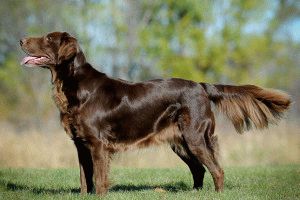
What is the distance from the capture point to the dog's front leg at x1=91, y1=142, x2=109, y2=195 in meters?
6.70

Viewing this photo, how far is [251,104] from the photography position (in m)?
7.71

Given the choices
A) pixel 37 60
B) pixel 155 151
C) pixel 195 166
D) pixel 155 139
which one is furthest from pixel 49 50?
pixel 155 151

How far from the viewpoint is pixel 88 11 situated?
73.6ft

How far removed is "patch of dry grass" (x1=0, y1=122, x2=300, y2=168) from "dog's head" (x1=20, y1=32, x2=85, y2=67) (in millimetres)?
5651

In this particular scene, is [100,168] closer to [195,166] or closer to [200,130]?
[200,130]

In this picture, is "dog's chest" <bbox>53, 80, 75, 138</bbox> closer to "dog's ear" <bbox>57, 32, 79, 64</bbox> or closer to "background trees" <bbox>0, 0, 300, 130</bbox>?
"dog's ear" <bbox>57, 32, 79, 64</bbox>

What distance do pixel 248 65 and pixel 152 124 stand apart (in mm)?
17768

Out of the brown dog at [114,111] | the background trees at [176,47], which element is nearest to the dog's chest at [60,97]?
the brown dog at [114,111]

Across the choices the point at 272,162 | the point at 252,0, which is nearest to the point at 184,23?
the point at 252,0

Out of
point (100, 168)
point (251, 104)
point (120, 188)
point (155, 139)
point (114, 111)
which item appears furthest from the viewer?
point (120, 188)

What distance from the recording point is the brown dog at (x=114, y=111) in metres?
6.76

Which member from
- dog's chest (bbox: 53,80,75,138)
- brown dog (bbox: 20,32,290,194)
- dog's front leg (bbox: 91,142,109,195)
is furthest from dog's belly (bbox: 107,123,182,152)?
dog's chest (bbox: 53,80,75,138)

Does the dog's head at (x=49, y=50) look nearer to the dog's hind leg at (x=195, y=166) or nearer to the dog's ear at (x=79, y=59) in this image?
the dog's ear at (x=79, y=59)

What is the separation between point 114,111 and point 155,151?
19.4 feet
